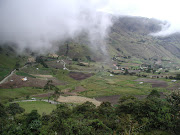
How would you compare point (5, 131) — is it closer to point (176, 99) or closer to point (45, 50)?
point (176, 99)

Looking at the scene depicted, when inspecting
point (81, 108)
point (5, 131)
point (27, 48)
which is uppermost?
point (27, 48)

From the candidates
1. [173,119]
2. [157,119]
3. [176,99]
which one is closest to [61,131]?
[157,119]

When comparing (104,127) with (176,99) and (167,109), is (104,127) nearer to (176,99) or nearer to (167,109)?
(167,109)

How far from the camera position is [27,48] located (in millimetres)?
184125

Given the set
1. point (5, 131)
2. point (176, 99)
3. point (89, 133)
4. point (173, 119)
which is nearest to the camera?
point (5, 131)

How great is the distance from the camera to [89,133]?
16.4m

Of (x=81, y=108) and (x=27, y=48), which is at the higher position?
(x=27, y=48)

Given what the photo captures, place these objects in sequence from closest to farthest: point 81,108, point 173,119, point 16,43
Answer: point 173,119, point 81,108, point 16,43

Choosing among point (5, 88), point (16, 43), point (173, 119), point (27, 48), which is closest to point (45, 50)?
point (27, 48)

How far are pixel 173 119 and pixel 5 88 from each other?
7023 cm

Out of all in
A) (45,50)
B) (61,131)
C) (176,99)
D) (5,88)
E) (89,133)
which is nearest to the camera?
(89,133)

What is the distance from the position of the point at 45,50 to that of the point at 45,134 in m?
190

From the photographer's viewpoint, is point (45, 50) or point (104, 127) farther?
point (45, 50)

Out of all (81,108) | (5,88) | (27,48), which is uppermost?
(27,48)
